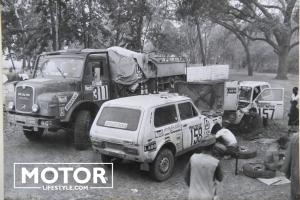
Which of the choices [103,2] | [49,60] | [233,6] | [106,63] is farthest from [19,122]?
[233,6]

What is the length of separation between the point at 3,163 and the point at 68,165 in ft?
3.10

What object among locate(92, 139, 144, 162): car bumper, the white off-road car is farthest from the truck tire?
locate(92, 139, 144, 162): car bumper

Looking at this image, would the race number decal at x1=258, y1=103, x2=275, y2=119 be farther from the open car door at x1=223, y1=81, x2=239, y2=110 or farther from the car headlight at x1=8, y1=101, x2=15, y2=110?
the car headlight at x1=8, y1=101, x2=15, y2=110

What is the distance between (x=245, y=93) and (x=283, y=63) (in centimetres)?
363

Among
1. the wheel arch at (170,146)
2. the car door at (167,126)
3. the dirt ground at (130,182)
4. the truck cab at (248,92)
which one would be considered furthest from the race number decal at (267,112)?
the wheel arch at (170,146)

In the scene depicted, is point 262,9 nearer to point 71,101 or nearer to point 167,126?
point 167,126

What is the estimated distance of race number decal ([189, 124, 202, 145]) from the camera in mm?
7352

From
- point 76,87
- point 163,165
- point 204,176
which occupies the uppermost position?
point 76,87

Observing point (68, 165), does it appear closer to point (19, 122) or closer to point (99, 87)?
point (19, 122)

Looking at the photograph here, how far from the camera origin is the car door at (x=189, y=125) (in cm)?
718

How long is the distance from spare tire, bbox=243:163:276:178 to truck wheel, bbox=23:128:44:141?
408cm

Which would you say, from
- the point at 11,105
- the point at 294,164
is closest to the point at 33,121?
the point at 11,105

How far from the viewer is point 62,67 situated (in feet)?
28.8

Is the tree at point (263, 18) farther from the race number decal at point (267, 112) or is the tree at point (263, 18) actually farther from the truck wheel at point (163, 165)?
the truck wheel at point (163, 165)
